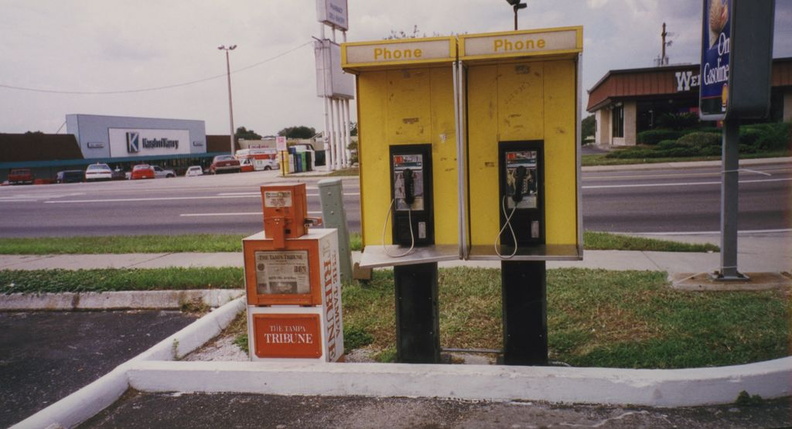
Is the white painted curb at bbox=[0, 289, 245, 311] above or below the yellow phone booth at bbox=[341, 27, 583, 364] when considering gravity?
below

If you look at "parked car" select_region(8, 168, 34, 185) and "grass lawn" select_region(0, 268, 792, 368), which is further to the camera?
"parked car" select_region(8, 168, 34, 185)

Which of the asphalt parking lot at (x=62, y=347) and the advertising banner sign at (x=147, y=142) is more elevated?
the advertising banner sign at (x=147, y=142)

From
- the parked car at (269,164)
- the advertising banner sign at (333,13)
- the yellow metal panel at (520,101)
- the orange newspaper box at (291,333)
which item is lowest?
the orange newspaper box at (291,333)

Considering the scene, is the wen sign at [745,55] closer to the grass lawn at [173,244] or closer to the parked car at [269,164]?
the grass lawn at [173,244]

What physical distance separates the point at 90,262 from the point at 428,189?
6.78 metres

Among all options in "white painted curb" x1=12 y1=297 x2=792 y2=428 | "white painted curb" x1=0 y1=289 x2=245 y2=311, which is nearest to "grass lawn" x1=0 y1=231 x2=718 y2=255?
"white painted curb" x1=0 y1=289 x2=245 y2=311

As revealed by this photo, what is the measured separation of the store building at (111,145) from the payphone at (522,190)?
4962cm

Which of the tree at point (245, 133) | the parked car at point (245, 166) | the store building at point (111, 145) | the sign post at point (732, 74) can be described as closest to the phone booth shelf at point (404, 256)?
the sign post at point (732, 74)

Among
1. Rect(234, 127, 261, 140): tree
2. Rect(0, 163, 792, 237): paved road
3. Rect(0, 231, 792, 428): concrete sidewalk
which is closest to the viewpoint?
Rect(0, 231, 792, 428): concrete sidewalk

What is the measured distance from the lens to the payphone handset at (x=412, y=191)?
180 inches

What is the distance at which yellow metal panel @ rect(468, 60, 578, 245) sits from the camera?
4.47 m

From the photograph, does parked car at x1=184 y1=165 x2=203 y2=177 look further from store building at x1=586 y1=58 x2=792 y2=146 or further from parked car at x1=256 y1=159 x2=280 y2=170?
store building at x1=586 y1=58 x2=792 y2=146

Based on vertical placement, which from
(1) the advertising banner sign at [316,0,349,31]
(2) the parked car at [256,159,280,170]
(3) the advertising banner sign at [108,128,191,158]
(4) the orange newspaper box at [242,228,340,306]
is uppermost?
(1) the advertising banner sign at [316,0,349,31]

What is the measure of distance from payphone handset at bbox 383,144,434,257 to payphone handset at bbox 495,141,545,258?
0.54 metres
